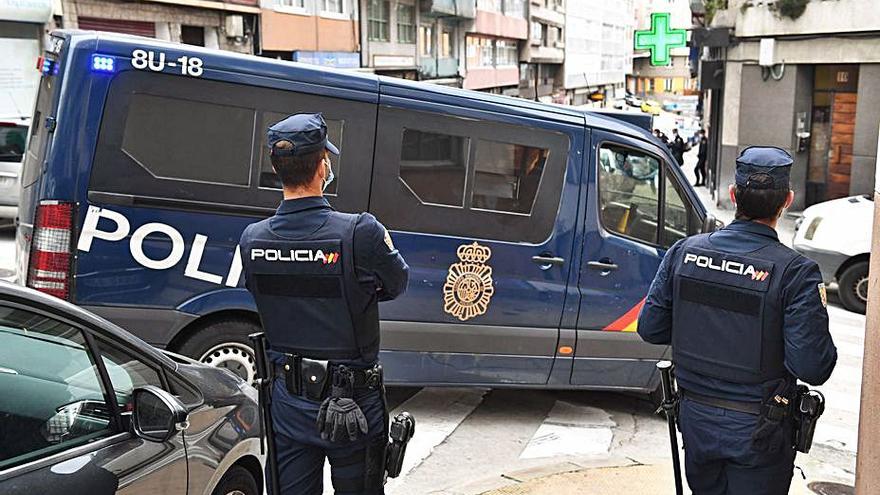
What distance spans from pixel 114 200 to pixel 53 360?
287cm

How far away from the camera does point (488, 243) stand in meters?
6.73

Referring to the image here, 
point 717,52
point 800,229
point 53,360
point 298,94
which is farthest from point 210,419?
point 717,52

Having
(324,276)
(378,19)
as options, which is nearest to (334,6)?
(378,19)

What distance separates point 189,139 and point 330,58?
72.9 ft

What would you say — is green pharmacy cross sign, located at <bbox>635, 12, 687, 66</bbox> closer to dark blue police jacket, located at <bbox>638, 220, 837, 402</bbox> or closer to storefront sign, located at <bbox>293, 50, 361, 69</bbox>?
storefront sign, located at <bbox>293, 50, 361, 69</bbox>

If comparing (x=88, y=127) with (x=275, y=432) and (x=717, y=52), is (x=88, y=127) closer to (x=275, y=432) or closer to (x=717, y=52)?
(x=275, y=432)

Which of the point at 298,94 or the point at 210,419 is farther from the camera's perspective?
the point at 298,94

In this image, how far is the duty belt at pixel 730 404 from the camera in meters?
3.75

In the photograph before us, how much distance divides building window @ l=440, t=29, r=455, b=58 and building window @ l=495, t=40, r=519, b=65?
1088 cm

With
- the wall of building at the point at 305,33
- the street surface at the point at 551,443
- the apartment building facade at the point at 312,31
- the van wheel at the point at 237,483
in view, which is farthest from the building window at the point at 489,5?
the van wheel at the point at 237,483

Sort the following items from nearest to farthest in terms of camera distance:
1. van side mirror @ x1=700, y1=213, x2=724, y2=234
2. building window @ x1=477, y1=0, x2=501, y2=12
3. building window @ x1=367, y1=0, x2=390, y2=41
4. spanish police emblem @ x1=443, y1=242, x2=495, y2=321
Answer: spanish police emblem @ x1=443, y1=242, x2=495, y2=321 < van side mirror @ x1=700, y1=213, x2=724, y2=234 < building window @ x1=367, y1=0, x2=390, y2=41 < building window @ x1=477, y1=0, x2=501, y2=12

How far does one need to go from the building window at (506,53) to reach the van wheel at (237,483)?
51.9 meters

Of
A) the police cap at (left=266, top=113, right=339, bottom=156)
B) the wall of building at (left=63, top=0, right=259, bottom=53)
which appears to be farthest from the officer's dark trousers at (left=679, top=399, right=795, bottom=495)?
the wall of building at (left=63, top=0, right=259, bottom=53)

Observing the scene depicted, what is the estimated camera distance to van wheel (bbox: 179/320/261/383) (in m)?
6.36
